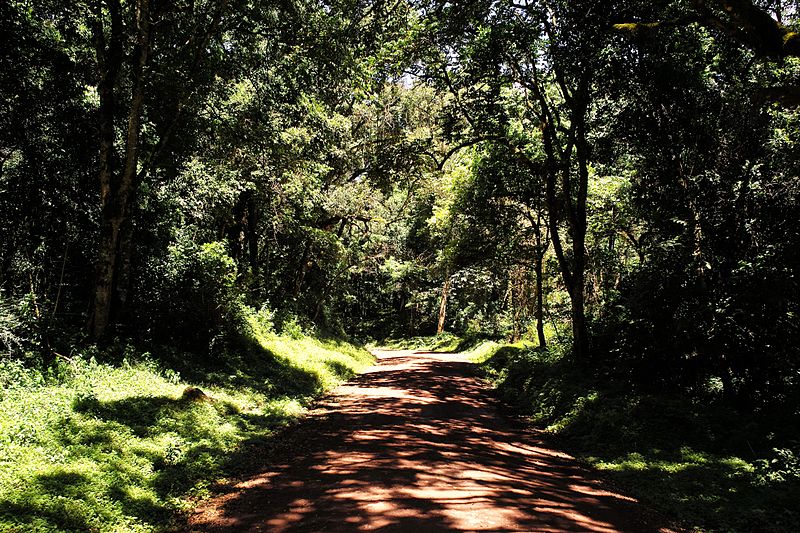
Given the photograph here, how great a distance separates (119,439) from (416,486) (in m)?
3.92

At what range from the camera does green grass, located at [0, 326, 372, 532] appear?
177 inches

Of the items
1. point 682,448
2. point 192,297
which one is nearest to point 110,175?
point 192,297

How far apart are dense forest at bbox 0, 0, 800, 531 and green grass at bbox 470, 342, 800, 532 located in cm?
8

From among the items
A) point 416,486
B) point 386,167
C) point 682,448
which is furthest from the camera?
point 386,167

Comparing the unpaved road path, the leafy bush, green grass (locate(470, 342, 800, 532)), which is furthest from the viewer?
the leafy bush

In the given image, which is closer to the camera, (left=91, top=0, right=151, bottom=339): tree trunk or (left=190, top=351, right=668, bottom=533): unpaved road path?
(left=190, top=351, right=668, bottom=533): unpaved road path

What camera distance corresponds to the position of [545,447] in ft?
28.0

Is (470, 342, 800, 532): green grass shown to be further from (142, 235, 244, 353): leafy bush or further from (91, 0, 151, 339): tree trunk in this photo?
(91, 0, 151, 339): tree trunk

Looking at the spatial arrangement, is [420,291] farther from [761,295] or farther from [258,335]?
[761,295]

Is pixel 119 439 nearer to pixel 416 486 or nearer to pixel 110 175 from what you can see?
pixel 416 486

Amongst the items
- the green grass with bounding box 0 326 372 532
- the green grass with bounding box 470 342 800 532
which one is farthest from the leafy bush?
the green grass with bounding box 470 342 800 532

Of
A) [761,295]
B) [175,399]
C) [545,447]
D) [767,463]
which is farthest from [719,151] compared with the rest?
[175,399]

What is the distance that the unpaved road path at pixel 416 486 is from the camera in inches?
187

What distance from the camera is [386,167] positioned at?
1446 centimetres
